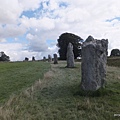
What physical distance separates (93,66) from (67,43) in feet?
222

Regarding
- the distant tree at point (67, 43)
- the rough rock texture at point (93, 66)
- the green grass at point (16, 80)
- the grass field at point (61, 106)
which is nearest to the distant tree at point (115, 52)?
the distant tree at point (67, 43)

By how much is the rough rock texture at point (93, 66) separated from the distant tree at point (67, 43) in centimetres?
6469

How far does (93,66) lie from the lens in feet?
43.2

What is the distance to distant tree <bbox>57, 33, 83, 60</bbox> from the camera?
78.5m

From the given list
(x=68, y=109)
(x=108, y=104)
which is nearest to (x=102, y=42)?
(x=108, y=104)

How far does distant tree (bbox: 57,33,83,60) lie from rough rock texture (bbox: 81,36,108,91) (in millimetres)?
64686

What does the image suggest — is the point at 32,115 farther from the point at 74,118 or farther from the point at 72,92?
the point at 72,92

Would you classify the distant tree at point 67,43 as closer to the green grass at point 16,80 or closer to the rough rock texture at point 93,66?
the green grass at point 16,80

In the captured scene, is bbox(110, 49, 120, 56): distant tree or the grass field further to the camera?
bbox(110, 49, 120, 56): distant tree

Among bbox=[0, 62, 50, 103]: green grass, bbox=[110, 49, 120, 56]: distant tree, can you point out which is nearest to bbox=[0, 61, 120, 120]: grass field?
bbox=[0, 62, 50, 103]: green grass

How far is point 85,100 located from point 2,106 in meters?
3.89

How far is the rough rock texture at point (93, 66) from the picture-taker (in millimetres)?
12938

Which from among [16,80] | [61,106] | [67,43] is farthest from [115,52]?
[61,106]

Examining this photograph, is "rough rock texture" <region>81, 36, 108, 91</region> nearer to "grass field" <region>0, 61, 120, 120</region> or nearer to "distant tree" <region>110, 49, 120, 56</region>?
"grass field" <region>0, 61, 120, 120</region>
